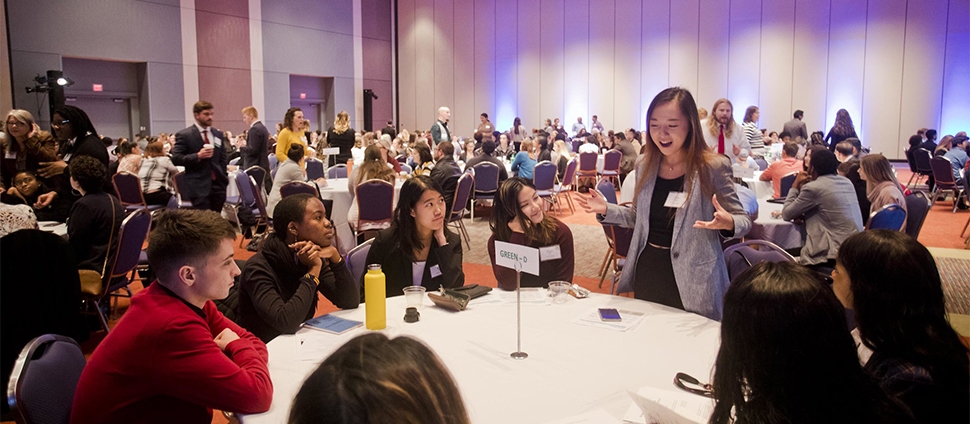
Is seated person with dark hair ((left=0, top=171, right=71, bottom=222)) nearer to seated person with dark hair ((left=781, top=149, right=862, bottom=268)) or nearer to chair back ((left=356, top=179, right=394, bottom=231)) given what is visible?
chair back ((left=356, top=179, right=394, bottom=231))

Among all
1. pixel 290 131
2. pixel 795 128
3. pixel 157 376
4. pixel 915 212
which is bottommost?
pixel 157 376

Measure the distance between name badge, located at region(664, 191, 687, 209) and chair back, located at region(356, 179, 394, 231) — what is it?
143 inches

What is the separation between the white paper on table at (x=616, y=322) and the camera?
7.14 ft

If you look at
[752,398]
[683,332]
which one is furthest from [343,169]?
[752,398]

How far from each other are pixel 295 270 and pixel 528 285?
111cm

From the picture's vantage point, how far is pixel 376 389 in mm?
690

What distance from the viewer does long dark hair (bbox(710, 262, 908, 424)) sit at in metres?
1.16

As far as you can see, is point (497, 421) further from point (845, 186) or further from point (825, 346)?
point (845, 186)

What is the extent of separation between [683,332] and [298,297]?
4.22ft

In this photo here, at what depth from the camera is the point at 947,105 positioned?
47.5 feet

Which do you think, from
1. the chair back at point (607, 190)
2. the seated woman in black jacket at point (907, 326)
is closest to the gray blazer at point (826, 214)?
the chair back at point (607, 190)

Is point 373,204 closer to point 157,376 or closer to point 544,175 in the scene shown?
point 544,175

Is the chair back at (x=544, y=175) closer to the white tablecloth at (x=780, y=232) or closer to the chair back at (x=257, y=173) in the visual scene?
the chair back at (x=257, y=173)

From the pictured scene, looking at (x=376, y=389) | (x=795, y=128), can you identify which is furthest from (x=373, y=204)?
(x=795, y=128)
